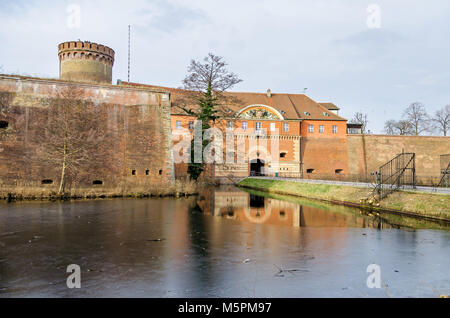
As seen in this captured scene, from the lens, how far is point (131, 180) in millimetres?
21516

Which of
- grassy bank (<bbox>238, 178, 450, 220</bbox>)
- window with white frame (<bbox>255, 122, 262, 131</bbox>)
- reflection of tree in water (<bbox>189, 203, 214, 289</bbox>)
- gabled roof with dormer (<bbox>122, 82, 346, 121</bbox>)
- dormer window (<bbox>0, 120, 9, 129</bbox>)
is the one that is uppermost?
gabled roof with dormer (<bbox>122, 82, 346, 121</bbox>)

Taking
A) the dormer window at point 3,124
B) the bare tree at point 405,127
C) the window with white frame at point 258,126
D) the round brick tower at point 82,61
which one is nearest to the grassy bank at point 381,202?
the window with white frame at point 258,126

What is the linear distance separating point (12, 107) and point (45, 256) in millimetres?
16926

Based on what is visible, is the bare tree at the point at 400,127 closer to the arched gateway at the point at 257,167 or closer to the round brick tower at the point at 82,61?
the arched gateway at the point at 257,167

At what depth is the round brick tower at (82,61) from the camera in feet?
100

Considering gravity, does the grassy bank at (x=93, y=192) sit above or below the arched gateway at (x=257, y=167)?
below

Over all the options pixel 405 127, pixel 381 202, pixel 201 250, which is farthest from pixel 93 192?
pixel 405 127

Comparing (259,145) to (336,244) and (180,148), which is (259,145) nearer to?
(180,148)

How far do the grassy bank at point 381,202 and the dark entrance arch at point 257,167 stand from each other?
40.3ft

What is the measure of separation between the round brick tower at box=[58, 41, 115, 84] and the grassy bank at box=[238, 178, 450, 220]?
63.8 ft

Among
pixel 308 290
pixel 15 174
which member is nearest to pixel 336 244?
pixel 308 290

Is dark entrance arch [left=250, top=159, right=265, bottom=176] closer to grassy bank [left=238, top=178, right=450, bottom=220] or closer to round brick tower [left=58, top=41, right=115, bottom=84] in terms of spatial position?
grassy bank [left=238, top=178, right=450, bottom=220]

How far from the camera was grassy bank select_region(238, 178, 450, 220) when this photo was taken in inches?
510

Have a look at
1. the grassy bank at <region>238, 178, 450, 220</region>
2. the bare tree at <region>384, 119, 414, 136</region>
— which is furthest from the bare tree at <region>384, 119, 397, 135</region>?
the grassy bank at <region>238, 178, 450, 220</region>
